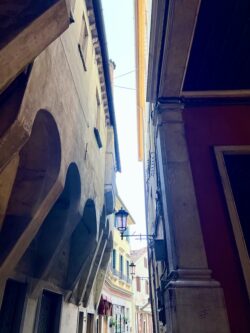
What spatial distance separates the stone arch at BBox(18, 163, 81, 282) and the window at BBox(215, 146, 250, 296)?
2.96 metres

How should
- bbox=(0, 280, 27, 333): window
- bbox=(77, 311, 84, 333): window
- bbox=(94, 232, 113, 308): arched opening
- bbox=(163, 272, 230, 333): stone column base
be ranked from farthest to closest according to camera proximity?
bbox=(94, 232, 113, 308): arched opening, bbox=(77, 311, 84, 333): window, bbox=(0, 280, 27, 333): window, bbox=(163, 272, 230, 333): stone column base

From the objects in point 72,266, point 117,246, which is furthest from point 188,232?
point 117,246

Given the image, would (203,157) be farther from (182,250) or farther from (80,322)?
(80,322)

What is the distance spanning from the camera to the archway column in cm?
245

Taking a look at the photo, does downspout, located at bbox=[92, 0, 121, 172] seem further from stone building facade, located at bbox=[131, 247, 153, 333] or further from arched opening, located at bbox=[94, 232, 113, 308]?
stone building facade, located at bbox=[131, 247, 153, 333]

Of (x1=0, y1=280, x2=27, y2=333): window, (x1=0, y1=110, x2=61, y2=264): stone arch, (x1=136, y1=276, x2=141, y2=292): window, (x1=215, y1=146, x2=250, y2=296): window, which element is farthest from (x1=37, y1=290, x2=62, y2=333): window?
(x1=136, y1=276, x2=141, y2=292): window

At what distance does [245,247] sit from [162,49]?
9.05 ft

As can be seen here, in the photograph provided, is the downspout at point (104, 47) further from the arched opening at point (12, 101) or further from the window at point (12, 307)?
the window at point (12, 307)

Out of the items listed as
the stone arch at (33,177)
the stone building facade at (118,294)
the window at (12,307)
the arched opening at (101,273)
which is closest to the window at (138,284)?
the stone building facade at (118,294)

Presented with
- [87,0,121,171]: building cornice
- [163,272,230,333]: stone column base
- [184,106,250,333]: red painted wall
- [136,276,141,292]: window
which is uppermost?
[87,0,121,171]: building cornice

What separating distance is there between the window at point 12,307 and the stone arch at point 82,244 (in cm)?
279

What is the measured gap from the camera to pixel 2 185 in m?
3.13

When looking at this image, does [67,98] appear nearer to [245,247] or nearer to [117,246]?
[245,247]

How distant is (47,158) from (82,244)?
15.2 ft
